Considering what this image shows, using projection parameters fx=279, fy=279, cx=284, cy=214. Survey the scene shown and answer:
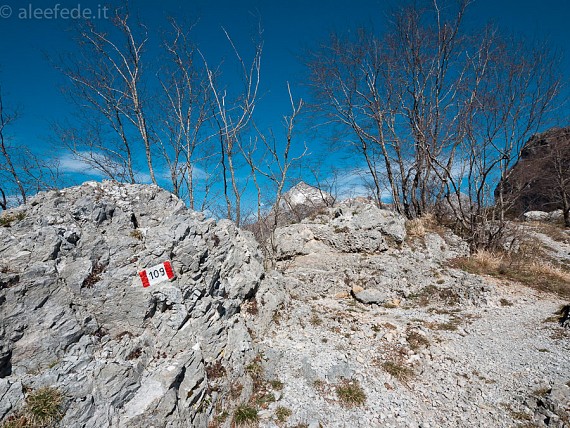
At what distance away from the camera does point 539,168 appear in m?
16.3

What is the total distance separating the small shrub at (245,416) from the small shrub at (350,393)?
4.45 ft

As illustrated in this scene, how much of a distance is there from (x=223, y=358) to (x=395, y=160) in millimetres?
12147

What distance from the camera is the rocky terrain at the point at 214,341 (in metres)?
3.50

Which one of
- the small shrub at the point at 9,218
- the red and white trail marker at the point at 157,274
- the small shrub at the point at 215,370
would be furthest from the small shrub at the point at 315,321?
the small shrub at the point at 9,218

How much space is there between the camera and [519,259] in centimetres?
1002

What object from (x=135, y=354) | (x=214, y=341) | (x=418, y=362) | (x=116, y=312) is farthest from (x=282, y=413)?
(x=116, y=312)

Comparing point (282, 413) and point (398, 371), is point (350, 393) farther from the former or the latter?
point (282, 413)

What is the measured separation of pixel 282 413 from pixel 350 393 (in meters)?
1.13

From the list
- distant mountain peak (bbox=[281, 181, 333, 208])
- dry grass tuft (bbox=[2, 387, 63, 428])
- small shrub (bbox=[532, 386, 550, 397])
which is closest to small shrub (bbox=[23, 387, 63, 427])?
dry grass tuft (bbox=[2, 387, 63, 428])

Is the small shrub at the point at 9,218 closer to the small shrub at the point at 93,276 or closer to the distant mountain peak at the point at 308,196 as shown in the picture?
the small shrub at the point at 93,276

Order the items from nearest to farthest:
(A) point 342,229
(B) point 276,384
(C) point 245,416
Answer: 1. (C) point 245,416
2. (B) point 276,384
3. (A) point 342,229

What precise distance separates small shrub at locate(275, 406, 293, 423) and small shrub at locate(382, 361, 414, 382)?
1.92m

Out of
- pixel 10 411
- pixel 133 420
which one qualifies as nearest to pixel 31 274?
pixel 10 411

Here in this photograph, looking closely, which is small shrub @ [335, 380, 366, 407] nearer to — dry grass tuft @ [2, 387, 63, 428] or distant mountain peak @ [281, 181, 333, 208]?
dry grass tuft @ [2, 387, 63, 428]
